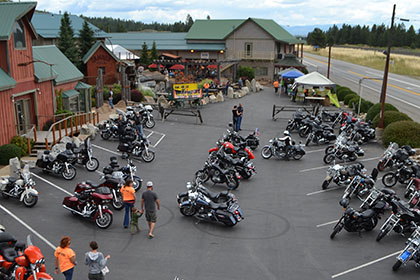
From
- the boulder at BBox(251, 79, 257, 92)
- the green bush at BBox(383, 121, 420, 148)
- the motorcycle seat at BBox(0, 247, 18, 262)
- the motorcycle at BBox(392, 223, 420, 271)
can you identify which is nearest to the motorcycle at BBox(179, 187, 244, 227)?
the motorcycle at BBox(392, 223, 420, 271)

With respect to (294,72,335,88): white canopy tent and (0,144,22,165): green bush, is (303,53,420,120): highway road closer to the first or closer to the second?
(294,72,335,88): white canopy tent

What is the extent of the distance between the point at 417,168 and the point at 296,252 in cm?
720

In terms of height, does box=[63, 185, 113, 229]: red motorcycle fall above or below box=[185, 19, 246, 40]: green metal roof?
below

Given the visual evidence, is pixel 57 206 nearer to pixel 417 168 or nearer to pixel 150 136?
Answer: pixel 150 136

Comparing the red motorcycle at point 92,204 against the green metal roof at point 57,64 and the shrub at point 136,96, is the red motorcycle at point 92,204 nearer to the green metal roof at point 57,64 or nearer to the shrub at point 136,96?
the green metal roof at point 57,64

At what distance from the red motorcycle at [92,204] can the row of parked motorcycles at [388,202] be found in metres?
6.68

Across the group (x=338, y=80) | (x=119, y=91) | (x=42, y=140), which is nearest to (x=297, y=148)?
(x=42, y=140)

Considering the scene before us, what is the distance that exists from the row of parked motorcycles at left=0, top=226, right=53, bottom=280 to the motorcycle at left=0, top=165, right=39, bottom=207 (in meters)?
4.19

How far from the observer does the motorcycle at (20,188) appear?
13.4 metres

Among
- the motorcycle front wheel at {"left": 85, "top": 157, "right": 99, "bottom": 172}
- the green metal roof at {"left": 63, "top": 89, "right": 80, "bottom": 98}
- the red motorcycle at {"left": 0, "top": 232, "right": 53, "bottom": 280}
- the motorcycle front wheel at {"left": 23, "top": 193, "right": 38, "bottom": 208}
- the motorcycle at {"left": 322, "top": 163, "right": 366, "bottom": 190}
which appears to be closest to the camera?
the red motorcycle at {"left": 0, "top": 232, "right": 53, "bottom": 280}

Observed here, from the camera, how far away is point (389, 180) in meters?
15.8

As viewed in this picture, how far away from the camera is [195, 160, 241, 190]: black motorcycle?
51.1ft

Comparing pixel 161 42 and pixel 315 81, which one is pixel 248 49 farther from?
pixel 315 81

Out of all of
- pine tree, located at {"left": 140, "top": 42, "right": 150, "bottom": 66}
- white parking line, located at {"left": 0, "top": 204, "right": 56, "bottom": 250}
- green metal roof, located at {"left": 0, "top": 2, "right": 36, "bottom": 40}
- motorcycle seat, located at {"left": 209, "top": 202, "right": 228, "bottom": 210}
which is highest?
green metal roof, located at {"left": 0, "top": 2, "right": 36, "bottom": 40}
